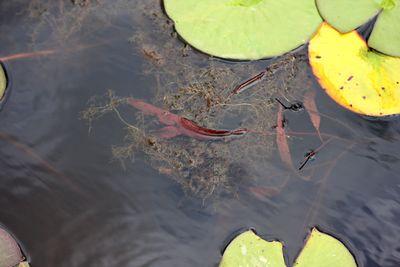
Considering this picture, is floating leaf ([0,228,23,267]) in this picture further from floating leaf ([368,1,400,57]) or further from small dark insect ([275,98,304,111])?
floating leaf ([368,1,400,57])

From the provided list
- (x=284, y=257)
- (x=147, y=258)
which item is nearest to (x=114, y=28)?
(x=147, y=258)

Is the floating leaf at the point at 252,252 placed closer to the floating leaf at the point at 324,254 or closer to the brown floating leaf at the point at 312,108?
the floating leaf at the point at 324,254

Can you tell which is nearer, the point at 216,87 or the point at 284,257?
the point at 284,257

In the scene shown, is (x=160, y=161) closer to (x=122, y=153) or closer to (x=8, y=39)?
(x=122, y=153)

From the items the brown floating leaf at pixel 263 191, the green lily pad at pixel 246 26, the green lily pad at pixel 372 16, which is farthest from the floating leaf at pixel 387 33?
the brown floating leaf at pixel 263 191

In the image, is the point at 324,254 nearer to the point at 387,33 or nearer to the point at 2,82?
the point at 387,33
